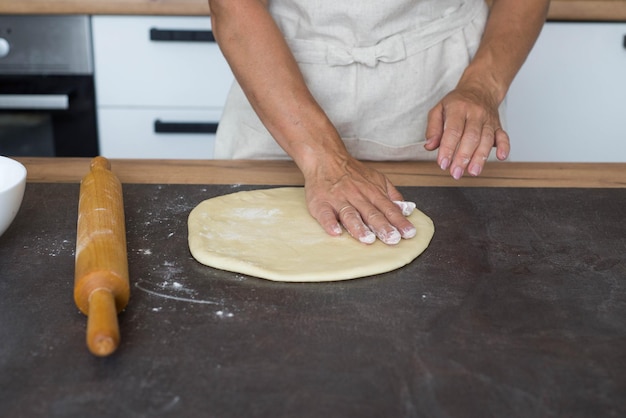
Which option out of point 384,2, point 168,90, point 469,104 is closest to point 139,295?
point 469,104

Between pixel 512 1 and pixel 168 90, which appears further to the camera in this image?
pixel 168 90

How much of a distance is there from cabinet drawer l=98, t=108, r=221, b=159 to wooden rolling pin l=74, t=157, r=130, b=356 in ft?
2.99

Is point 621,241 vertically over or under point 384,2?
under

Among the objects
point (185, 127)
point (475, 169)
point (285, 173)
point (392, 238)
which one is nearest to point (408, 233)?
point (392, 238)

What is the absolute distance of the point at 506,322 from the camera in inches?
28.5

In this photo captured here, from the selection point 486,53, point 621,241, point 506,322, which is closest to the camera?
point 506,322

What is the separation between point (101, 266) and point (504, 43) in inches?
30.5

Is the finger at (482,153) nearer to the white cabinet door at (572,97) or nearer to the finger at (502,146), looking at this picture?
the finger at (502,146)

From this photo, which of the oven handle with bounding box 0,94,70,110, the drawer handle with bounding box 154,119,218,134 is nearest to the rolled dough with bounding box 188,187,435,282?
the drawer handle with bounding box 154,119,218,134

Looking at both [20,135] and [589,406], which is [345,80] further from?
[20,135]

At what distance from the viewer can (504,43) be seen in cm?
121

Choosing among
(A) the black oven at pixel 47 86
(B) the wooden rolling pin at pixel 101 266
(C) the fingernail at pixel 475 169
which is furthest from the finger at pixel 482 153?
(A) the black oven at pixel 47 86

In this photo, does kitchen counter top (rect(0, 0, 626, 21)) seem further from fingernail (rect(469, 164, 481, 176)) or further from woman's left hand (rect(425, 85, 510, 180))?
fingernail (rect(469, 164, 481, 176))

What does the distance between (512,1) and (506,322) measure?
70 cm
